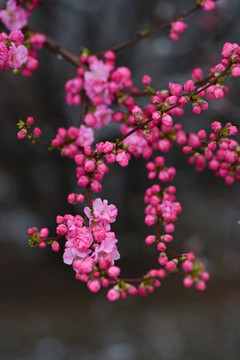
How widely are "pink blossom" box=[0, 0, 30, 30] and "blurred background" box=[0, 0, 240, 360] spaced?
172 millimetres

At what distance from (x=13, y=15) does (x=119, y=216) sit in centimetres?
91

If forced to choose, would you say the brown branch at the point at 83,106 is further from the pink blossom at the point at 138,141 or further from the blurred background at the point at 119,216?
the blurred background at the point at 119,216

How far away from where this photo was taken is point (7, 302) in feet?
4.72

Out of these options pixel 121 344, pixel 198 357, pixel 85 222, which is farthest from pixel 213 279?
pixel 85 222

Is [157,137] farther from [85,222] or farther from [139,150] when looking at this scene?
[85,222]

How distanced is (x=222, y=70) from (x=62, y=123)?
887mm

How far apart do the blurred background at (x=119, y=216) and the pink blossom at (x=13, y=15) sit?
17 cm

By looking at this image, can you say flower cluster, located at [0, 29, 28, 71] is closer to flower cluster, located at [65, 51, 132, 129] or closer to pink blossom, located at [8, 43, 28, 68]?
pink blossom, located at [8, 43, 28, 68]

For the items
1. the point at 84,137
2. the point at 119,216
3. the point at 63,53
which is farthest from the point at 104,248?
the point at 119,216

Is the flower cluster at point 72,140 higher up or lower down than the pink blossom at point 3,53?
lower down

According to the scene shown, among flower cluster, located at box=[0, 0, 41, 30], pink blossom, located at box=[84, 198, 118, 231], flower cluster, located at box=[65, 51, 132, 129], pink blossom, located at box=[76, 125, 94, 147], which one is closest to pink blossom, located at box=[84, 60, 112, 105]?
Result: flower cluster, located at box=[65, 51, 132, 129]

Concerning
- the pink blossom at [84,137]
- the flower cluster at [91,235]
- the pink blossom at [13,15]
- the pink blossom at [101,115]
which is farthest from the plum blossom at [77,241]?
the pink blossom at [13,15]

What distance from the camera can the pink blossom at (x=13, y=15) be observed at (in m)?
0.99

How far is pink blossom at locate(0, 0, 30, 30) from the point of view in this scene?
986mm
